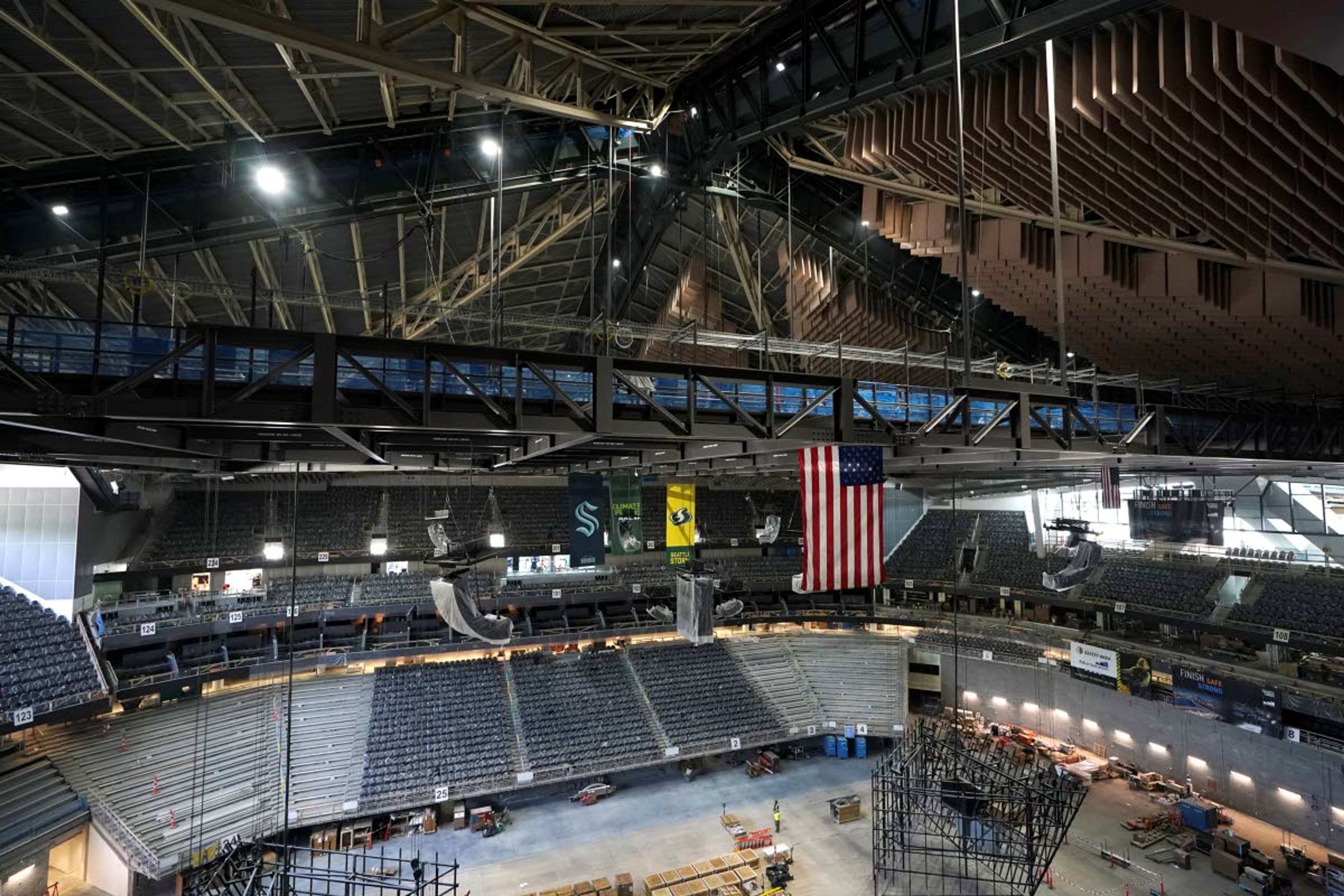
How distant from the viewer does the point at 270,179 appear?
10.7 m

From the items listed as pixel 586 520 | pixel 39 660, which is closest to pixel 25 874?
pixel 39 660

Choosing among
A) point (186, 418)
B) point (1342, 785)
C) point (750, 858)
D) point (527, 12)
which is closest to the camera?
point (186, 418)

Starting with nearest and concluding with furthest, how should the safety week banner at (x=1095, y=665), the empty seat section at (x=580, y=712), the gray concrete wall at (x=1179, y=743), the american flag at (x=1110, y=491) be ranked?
the american flag at (x=1110, y=491)
the gray concrete wall at (x=1179, y=743)
the empty seat section at (x=580, y=712)
the safety week banner at (x=1095, y=665)

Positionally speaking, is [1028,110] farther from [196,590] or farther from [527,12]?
[196,590]

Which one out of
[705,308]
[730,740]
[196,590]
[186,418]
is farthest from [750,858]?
[196,590]

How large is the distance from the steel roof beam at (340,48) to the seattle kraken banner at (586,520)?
850 cm

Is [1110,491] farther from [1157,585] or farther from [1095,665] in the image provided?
[1157,585]

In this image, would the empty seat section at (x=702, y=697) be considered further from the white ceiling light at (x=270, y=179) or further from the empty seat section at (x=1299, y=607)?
the white ceiling light at (x=270, y=179)

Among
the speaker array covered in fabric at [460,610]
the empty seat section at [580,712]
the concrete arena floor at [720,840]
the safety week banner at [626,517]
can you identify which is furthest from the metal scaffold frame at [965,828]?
the empty seat section at [580,712]

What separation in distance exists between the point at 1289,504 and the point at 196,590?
43.9m

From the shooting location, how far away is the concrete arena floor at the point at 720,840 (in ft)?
56.8

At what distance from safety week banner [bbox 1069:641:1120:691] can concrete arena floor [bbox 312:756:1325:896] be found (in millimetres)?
3860

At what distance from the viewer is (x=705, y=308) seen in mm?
18188

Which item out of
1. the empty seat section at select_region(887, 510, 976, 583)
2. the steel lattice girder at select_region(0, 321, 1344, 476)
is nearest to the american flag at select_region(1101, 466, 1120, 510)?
the steel lattice girder at select_region(0, 321, 1344, 476)
